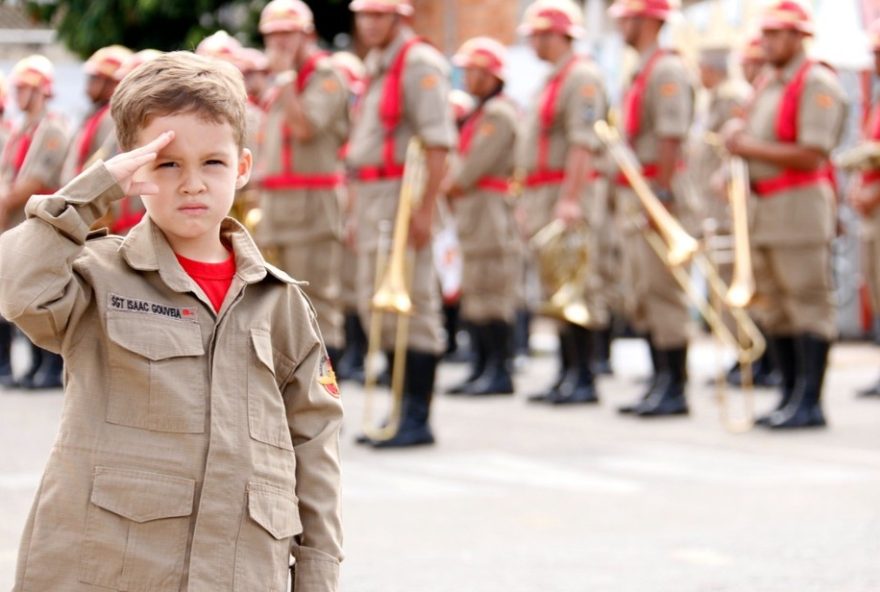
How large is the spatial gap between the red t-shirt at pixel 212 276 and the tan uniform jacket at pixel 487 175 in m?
8.69

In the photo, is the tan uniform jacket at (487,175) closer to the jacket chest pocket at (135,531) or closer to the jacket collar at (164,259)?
the jacket collar at (164,259)

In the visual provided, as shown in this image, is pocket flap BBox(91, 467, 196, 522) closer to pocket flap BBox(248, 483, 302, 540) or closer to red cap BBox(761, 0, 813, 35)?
pocket flap BBox(248, 483, 302, 540)

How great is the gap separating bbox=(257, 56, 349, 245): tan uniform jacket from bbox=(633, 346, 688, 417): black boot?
2084 mm

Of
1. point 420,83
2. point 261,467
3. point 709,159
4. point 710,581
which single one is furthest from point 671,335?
point 261,467

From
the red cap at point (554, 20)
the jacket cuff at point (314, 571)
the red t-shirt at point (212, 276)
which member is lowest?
the jacket cuff at point (314, 571)

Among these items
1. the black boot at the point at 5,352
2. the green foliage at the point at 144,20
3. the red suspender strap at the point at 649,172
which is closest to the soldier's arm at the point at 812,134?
the red suspender strap at the point at 649,172

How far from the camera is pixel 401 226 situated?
8078mm

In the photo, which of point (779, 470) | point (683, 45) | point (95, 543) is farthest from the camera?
point (683, 45)

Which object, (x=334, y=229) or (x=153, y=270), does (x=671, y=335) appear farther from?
(x=153, y=270)

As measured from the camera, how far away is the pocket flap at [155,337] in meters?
2.86

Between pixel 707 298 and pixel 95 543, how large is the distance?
14616 millimetres

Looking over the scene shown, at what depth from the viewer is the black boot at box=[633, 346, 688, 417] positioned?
9.73m

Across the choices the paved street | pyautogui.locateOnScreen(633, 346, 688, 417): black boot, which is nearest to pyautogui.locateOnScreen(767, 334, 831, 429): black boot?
the paved street

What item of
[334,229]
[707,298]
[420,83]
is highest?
[420,83]
